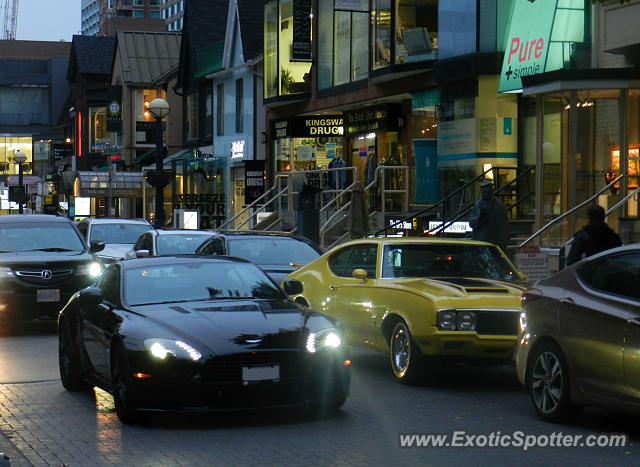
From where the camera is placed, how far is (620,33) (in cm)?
2141

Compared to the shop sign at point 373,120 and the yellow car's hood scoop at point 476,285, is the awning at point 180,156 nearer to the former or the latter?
the shop sign at point 373,120

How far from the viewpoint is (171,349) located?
30.2ft

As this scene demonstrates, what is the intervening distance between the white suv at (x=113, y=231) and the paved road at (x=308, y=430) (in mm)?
13754

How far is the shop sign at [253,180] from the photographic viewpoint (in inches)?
1667

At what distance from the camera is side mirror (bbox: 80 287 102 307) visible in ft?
35.2

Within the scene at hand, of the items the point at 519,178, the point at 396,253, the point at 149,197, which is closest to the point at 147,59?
the point at 149,197

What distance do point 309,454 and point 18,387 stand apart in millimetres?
4741

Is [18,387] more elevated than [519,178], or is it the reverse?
[519,178]

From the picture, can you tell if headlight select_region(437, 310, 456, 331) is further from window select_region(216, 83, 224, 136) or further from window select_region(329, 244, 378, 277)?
window select_region(216, 83, 224, 136)

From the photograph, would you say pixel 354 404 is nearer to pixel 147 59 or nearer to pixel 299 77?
pixel 299 77

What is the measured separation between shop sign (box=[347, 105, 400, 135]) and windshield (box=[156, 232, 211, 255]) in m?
13.3

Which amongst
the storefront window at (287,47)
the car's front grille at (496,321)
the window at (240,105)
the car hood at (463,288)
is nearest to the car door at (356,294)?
the car hood at (463,288)

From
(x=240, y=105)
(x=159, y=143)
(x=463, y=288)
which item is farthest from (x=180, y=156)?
(x=463, y=288)

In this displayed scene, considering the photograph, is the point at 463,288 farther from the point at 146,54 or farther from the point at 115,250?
the point at 146,54
